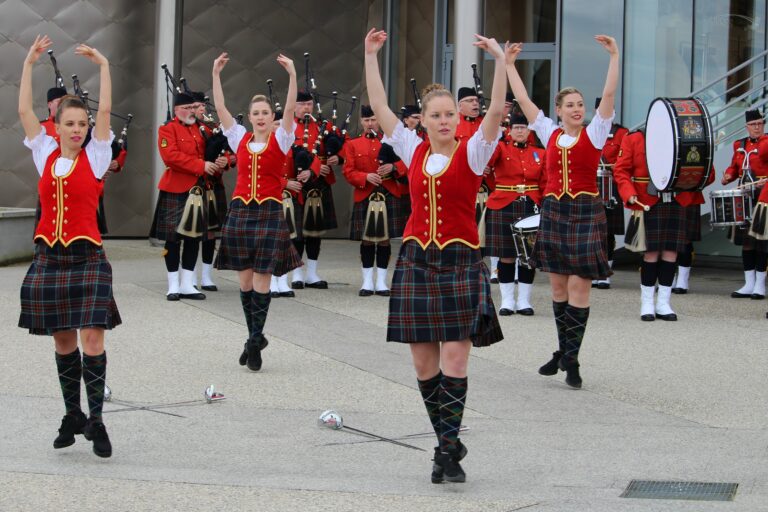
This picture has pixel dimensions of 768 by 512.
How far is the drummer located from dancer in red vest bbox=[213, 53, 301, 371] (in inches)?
187

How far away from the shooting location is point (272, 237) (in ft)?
23.1

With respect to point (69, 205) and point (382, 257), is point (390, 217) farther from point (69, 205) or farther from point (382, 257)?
point (69, 205)

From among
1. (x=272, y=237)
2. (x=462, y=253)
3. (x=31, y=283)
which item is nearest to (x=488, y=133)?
(x=462, y=253)

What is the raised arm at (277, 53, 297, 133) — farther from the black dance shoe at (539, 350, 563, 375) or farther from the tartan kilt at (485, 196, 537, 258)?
the tartan kilt at (485, 196, 537, 258)

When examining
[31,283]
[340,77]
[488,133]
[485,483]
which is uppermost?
[340,77]

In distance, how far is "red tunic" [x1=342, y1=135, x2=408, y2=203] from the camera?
1016 cm

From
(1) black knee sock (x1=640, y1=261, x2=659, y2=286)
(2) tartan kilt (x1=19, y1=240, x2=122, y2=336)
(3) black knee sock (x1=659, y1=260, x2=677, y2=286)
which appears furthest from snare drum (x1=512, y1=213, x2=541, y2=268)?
(2) tartan kilt (x1=19, y1=240, x2=122, y2=336)

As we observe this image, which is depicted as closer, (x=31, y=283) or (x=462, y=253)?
(x=462, y=253)

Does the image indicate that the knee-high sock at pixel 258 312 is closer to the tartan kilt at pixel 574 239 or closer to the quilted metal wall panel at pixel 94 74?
the tartan kilt at pixel 574 239

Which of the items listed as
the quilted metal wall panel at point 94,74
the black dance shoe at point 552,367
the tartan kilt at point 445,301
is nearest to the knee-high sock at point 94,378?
the tartan kilt at point 445,301

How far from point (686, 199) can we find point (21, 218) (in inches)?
250

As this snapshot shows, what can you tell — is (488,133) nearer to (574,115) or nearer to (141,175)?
(574,115)

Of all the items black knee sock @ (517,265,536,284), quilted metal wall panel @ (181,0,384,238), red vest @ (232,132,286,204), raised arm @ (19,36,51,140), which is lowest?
black knee sock @ (517,265,536,284)

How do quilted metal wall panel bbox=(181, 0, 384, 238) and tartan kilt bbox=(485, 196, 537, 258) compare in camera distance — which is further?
quilted metal wall panel bbox=(181, 0, 384, 238)
